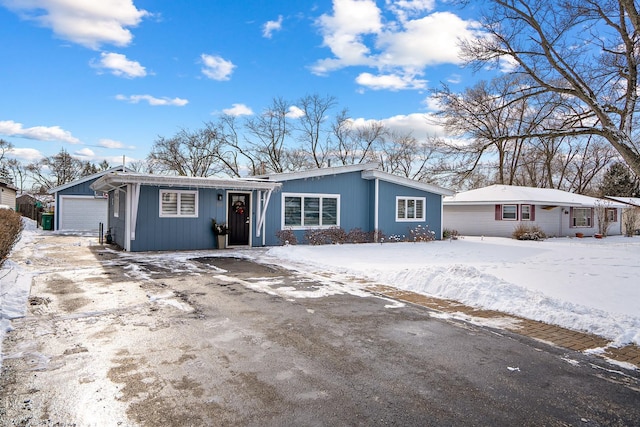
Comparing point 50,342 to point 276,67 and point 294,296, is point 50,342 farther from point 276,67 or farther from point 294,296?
point 276,67

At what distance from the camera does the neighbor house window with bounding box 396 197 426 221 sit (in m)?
17.5

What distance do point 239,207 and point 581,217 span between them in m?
24.2

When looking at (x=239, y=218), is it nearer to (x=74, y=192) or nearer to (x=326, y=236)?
(x=326, y=236)

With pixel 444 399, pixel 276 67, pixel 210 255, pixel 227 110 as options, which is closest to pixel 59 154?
pixel 227 110

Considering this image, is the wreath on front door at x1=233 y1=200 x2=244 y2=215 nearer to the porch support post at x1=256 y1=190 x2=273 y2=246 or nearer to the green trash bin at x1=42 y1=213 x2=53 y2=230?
the porch support post at x1=256 y1=190 x2=273 y2=246

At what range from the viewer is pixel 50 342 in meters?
4.10

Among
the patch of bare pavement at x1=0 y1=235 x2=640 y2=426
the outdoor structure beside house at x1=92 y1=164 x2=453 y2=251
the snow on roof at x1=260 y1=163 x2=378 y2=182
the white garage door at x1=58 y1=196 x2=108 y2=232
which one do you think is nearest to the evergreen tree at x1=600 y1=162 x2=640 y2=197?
the outdoor structure beside house at x1=92 y1=164 x2=453 y2=251

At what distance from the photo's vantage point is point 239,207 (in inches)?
559

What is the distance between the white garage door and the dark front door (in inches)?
547

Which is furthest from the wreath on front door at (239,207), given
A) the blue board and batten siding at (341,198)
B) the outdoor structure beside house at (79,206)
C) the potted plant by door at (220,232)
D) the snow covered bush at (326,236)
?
the outdoor structure beside house at (79,206)

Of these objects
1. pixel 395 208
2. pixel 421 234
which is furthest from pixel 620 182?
pixel 395 208

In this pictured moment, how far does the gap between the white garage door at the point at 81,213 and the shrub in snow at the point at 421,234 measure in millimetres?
18586

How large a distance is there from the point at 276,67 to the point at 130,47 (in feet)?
29.3

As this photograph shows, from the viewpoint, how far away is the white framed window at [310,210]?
15.0 m
